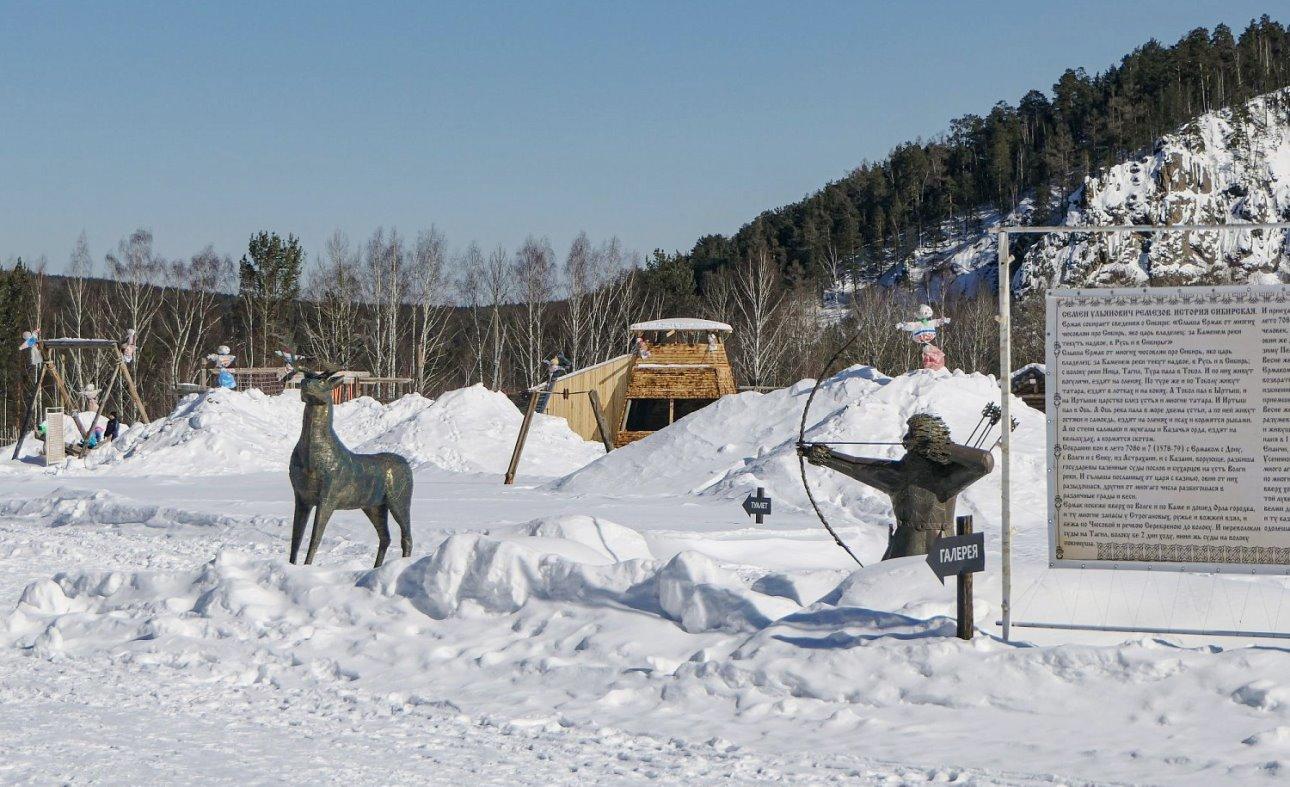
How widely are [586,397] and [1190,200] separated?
7485cm

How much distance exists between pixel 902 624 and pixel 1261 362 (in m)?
2.11

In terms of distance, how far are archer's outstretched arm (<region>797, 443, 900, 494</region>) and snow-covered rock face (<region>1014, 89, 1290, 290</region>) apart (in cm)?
7682

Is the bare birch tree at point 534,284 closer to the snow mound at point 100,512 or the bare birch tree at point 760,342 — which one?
the bare birch tree at point 760,342

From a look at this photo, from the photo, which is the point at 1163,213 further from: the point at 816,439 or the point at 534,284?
the point at 816,439

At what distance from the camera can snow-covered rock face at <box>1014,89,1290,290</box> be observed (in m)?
87.2

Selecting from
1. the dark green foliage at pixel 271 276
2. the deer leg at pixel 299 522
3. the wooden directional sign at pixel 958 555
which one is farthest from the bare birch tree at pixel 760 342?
the wooden directional sign at pixel 958 555

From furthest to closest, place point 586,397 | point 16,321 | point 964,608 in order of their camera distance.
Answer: point 16,321 → point 586,397 → point 964,608

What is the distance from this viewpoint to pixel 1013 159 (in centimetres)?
10888

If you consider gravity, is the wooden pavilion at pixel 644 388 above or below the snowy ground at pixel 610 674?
above

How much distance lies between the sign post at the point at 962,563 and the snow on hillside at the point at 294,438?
20.0 m

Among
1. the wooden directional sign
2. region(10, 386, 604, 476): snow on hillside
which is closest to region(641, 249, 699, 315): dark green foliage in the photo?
region(10, 386, 604, 476): snow on hillside

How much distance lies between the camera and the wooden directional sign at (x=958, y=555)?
6215 millimetres

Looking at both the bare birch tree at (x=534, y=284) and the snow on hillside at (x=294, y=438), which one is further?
the bare birch tree at (x=534, y=284)

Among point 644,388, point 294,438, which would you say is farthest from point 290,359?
point 644,388
